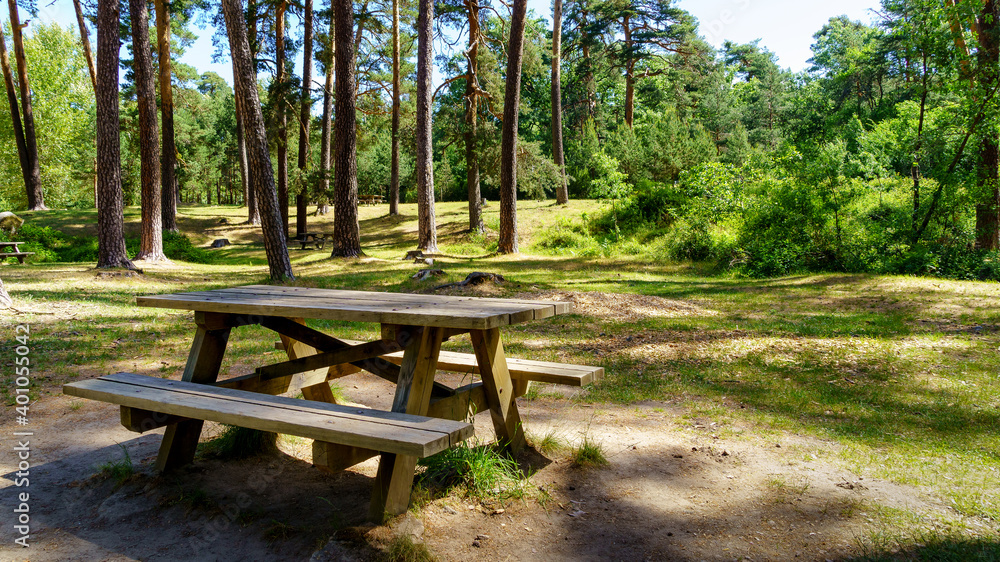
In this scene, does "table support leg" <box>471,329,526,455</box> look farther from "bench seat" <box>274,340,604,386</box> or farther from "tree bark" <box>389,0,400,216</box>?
"tree bark" <box>389,0,400,216</box>

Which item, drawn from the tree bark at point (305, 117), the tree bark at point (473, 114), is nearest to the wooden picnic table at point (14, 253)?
the tree bark at point (305, 117)

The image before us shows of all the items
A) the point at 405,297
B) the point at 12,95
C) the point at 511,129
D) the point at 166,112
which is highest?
the point at 12,95

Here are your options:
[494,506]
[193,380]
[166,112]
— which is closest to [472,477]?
[494,506]

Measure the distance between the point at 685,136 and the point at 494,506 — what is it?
22.0 metres

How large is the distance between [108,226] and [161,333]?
593 cm

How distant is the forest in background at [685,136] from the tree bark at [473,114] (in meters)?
0.06

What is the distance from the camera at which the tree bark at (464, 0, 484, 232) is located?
18391 mm

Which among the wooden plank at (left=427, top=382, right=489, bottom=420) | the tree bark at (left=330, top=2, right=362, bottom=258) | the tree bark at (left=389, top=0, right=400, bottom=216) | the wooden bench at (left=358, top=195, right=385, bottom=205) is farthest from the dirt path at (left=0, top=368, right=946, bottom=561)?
the wooden bench at (left=358, top=195, right=385, bottom=205)

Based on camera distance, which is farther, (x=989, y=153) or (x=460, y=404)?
(x=989, y=153)

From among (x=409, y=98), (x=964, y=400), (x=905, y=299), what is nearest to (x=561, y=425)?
(x=964, y=400)

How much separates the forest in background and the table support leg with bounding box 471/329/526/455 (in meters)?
11.7

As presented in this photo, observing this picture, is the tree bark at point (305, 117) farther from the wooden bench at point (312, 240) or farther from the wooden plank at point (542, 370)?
the wooden plank at point (542, 370)

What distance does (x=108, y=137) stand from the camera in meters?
11.2

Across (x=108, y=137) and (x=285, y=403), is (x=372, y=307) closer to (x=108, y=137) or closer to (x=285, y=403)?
(x=285, y=403)
